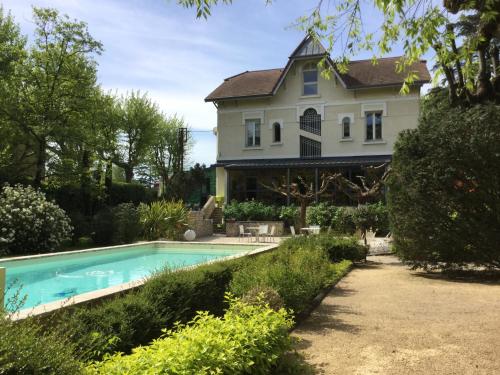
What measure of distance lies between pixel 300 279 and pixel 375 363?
7.41ft

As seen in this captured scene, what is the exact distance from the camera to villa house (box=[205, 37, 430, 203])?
87.1 ft

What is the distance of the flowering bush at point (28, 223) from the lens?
14805 mm

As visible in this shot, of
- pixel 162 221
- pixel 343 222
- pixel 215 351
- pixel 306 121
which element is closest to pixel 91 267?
pixel 162 221

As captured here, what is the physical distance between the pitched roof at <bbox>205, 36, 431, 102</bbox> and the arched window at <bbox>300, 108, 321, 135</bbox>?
2.41 metres

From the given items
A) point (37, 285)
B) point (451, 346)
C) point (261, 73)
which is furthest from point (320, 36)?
point (261, 73)

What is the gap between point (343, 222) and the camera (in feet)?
70.3

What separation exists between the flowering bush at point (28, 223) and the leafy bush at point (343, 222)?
11.7 meters

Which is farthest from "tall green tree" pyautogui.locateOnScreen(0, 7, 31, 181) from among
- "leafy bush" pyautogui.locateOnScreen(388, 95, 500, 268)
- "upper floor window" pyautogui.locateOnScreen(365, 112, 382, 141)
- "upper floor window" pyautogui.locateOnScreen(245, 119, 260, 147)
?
"upper floor window" pyautogui.locateOnScreen(365, 112, 382, 141)

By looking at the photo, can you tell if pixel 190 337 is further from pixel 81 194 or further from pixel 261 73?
pixel 261 73

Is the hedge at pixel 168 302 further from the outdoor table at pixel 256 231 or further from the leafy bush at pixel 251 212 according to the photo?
the leafy bush at pixel 251 212

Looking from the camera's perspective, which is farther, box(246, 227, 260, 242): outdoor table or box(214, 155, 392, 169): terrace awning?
box(214, 155, 392, 169): terrace awning

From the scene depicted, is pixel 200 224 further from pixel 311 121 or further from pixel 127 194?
pixel 311 121

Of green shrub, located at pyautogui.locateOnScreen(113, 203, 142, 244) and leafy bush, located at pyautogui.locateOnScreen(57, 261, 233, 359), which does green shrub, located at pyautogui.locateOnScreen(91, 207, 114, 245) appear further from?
leafy bush, located at pyautogui.locateOnScreen(57, 261, 233, 359)

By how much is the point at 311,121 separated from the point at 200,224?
981 centimetres
